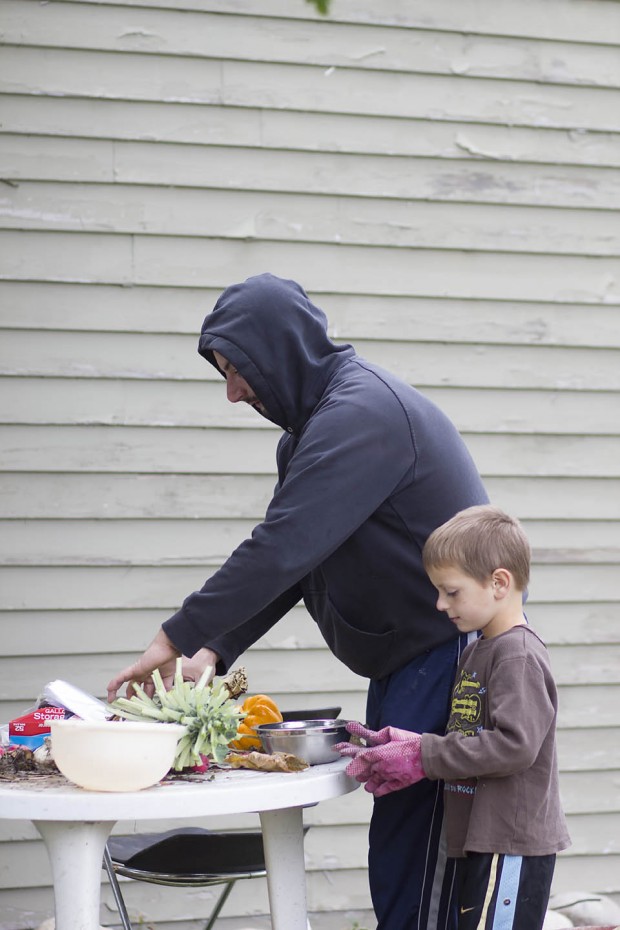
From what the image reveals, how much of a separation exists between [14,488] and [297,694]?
126 cm

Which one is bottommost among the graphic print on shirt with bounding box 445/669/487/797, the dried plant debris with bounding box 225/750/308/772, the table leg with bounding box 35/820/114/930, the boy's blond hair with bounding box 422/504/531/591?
the table leg with bounding box 35/820/114/930

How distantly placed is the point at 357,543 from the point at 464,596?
0.94 feet

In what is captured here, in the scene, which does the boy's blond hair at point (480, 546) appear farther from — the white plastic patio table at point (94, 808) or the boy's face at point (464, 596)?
the white plastic patio table at point (94, 808)

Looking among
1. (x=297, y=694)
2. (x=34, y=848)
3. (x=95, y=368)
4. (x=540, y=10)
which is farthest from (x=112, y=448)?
(x=540, y=10)

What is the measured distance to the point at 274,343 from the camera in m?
2.44

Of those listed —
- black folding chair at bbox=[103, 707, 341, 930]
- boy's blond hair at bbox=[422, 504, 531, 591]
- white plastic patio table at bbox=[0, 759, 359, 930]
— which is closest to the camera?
white plastic patio table at bbox=[0, 759, 359, 930]

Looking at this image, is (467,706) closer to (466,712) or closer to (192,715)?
(466,712)

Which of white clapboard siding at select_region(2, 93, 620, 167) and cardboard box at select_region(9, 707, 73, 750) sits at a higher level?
white clapboard siding at select_region(2, 93, 620, 167)

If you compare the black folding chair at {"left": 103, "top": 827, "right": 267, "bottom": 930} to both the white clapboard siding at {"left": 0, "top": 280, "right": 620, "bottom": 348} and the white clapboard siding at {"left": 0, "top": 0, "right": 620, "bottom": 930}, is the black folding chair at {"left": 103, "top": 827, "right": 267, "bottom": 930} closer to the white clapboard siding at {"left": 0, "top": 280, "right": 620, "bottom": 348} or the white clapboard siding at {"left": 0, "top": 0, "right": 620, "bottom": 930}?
the white clapboard siding at {"left": 0, "top": 0, "right": 620, "bottom": 930}

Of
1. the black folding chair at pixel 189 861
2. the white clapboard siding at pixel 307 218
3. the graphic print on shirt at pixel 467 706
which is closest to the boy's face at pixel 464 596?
the graphic print on shirt at pixel 467 706

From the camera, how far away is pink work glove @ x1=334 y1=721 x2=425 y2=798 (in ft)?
6.77

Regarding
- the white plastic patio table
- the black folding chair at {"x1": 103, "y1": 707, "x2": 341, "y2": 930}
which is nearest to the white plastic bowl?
the white plastic patio table

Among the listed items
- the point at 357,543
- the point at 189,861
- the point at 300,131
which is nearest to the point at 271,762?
the point at 357,543

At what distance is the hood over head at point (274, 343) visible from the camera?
7.96ft
